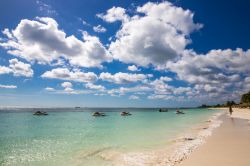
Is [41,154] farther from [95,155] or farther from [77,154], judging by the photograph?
[95,155]

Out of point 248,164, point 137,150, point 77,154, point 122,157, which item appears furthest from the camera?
point 137,150

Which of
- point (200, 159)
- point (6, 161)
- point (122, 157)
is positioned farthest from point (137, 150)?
point (6, 161)

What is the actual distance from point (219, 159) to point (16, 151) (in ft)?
49.8

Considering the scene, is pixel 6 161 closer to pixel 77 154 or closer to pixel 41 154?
pixel 41 154

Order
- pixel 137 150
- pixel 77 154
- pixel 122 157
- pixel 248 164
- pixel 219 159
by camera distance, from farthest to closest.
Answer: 1. pixel 137 150
2. pixel 77 154
3. pixel 122 157
4. pixel 219 159
5. pixel 248 164

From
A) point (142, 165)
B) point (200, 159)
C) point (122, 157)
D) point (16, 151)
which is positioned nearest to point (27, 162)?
point (16, 151)

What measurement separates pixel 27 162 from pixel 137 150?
797cm

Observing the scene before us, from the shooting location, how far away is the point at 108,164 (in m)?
12.9

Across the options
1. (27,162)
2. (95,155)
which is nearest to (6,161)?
(27,162)

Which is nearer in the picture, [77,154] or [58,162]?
[58,162]

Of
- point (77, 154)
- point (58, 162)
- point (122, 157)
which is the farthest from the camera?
point (77, 154)

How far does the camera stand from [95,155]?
1523 centimetres

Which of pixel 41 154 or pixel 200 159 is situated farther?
pixel 41 154

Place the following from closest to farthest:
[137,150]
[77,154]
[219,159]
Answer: [219,159]
[77,154]
[137,150]
